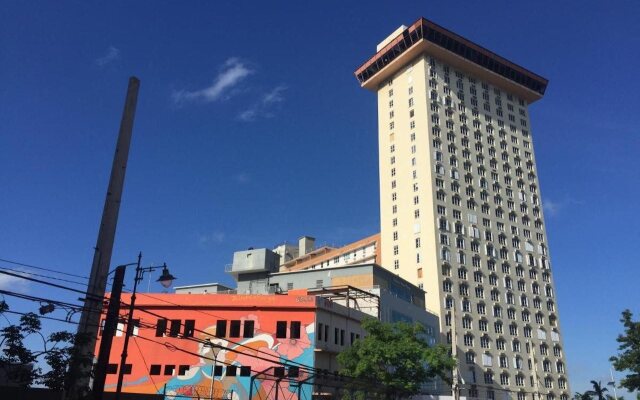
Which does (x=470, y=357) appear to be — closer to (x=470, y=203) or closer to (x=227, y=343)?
(x=470, y=203)

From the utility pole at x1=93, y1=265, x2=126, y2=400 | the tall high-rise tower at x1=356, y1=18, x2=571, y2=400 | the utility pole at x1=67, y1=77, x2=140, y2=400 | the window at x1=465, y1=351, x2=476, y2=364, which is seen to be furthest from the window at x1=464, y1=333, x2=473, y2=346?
the utility pole at x1=93, y1=265, x2=126, y2=400

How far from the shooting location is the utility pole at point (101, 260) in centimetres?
2273

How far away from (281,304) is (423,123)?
67.4 m

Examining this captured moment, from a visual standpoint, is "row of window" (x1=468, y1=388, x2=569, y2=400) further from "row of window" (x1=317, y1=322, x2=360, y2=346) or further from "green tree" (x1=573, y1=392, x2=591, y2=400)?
"row of window" (x1=317, y1=322, x2=360, y2=346)

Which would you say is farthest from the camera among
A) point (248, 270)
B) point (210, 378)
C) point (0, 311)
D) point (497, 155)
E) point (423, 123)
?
point (497, 155)

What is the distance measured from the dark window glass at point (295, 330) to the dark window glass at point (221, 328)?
669cm

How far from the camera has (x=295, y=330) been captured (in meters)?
55.2

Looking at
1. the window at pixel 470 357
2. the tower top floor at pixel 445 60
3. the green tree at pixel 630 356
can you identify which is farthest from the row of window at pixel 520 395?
the tower top floor at pixel 445 60

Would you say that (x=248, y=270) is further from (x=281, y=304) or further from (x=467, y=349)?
(x=467, y=349)

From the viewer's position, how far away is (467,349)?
94.8 metres

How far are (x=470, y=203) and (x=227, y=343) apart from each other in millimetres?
69469

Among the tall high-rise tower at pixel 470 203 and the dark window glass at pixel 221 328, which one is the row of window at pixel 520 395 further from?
the dark window glass at pixel 221 328

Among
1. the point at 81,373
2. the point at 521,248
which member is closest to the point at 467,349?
the point at 521,248

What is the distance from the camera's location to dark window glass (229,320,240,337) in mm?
55875
